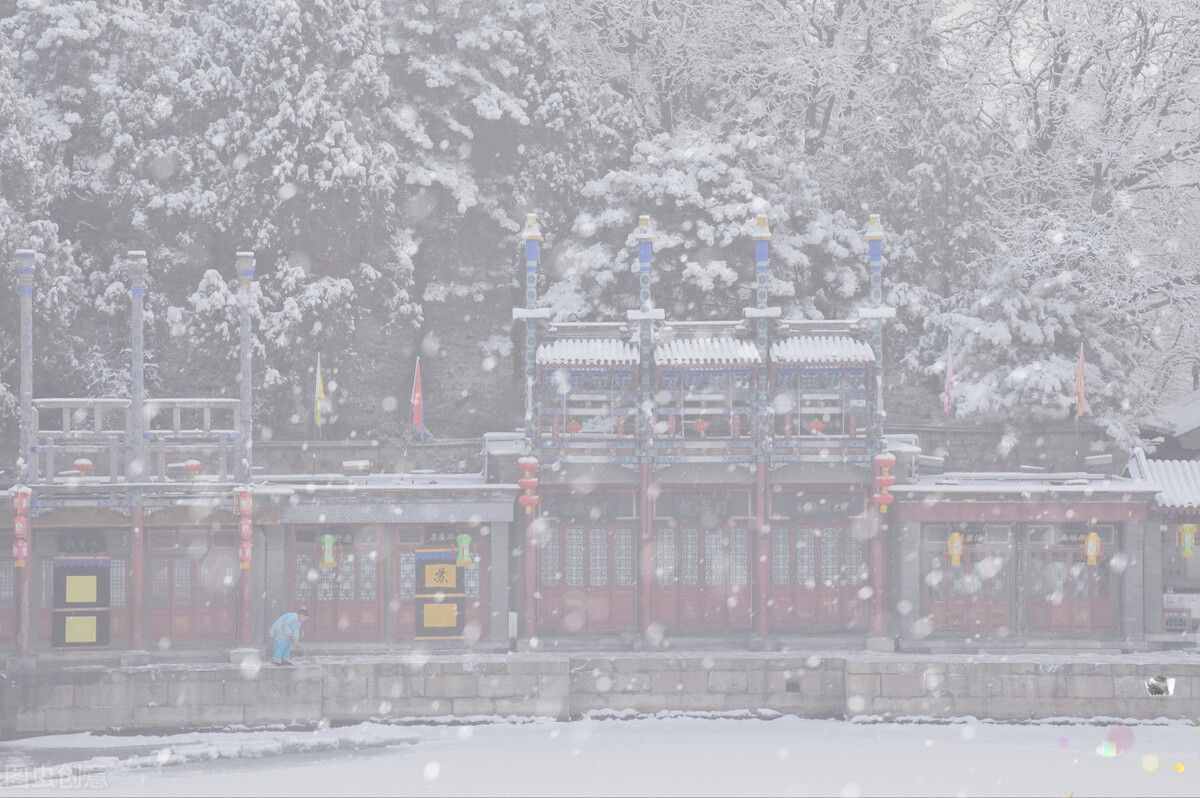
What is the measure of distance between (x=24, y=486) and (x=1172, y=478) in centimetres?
2327

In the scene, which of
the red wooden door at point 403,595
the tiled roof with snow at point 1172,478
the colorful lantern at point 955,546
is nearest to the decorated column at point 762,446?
the colorful lantern at point 955,546

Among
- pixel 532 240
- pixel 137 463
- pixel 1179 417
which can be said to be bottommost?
pixel 137 463

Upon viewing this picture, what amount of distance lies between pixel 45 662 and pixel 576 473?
35.8ft

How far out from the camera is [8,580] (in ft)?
117

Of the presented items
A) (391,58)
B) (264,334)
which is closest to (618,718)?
(264,334)

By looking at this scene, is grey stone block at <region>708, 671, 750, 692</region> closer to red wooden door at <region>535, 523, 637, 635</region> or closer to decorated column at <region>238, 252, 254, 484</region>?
red wooden door at <region>535, 523, 637, 635</region>

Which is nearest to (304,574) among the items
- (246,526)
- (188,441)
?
(246,526)

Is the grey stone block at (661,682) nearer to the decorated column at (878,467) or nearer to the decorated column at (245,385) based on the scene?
the decorated column at (878,467)

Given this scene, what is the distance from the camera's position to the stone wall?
112 feet

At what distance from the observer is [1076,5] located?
50.3m


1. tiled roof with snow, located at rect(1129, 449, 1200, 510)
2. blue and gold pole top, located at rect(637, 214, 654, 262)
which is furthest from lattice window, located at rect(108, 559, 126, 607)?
tiled roof with snow, located at rect(1129, 449, 1200, 510)

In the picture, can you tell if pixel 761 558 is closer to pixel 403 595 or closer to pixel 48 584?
pixel 403 595

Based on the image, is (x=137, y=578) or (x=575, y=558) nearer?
(x=137, y=578)

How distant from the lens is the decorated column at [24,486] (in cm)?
3491
